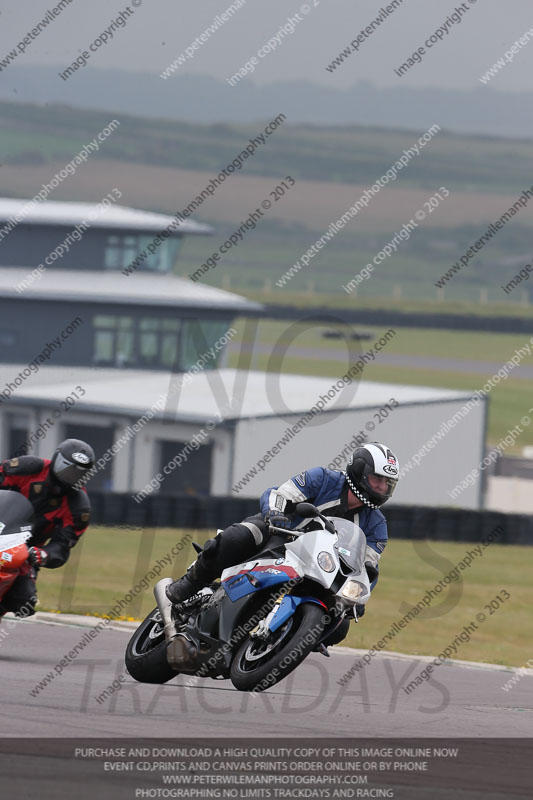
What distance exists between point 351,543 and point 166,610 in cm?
132

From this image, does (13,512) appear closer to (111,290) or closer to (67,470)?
(67,470)

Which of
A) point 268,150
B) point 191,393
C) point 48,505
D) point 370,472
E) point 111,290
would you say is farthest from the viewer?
point 268,150

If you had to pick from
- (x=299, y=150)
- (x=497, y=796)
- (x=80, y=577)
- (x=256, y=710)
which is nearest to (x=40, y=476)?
(x=256, y=710)

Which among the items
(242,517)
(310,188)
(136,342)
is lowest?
(242,517)

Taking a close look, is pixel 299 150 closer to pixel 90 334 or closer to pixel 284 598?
pixel 90 334

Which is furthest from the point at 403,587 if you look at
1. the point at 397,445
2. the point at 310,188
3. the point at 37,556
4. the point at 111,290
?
the point at 310,188

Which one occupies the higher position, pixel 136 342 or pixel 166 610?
pixel 166 610

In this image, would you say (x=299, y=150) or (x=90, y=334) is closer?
(x=90, y=334)

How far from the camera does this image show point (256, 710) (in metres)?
7.24

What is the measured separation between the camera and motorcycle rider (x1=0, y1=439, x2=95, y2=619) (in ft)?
29.4

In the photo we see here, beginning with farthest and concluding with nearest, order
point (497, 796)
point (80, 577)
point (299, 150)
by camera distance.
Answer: point (299, 150), point (80, 577), point (497, 796)

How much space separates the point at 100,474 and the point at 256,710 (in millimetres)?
31862

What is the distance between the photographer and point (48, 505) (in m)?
9.39

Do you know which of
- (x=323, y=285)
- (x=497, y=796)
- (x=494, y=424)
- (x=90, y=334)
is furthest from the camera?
(x=323, y=285)
